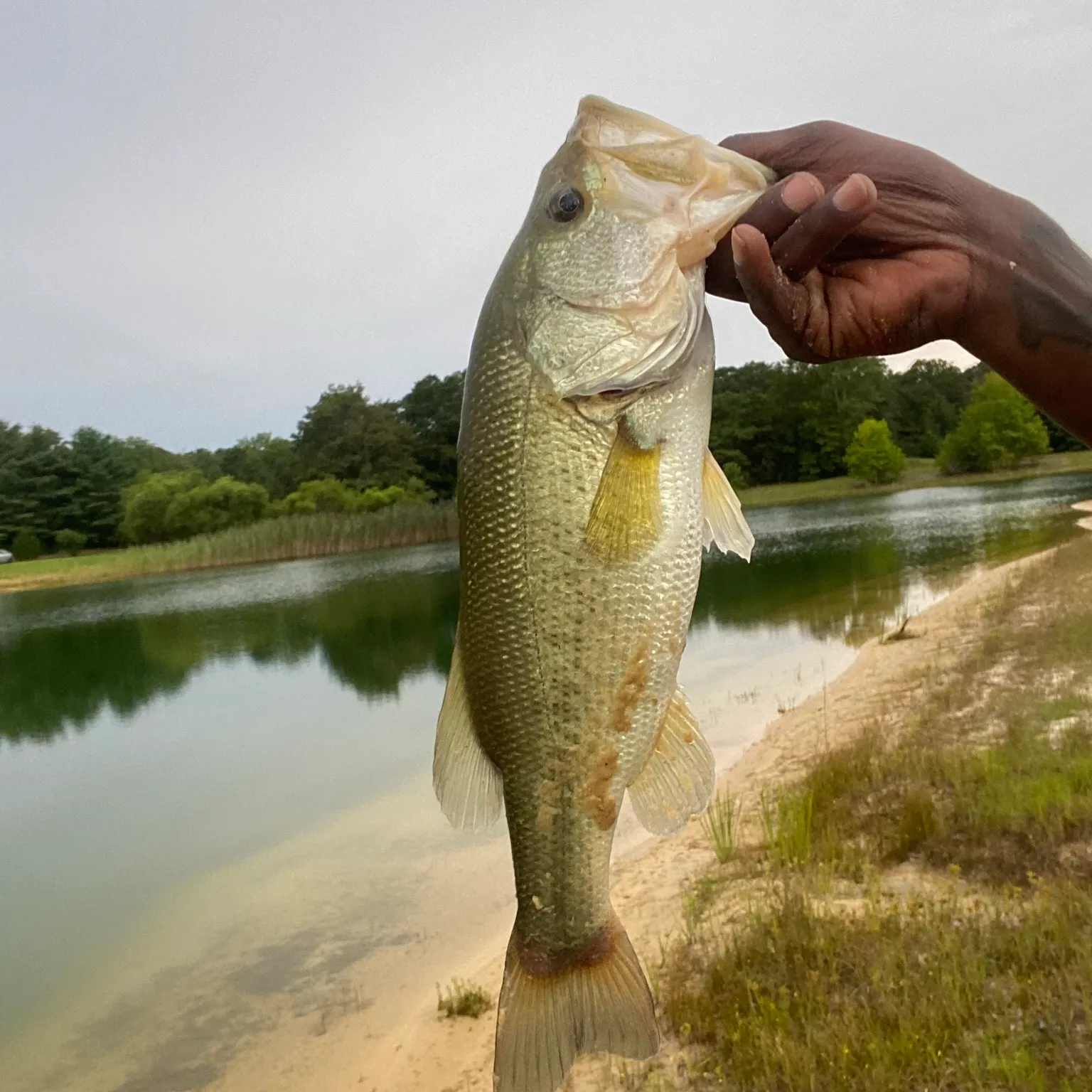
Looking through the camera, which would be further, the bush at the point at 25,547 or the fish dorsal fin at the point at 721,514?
the bush at the point at 25,547

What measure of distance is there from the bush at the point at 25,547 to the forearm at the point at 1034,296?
7334cm

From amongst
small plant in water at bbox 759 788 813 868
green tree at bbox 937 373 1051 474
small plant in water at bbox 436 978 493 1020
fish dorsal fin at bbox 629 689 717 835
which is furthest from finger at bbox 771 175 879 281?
green tree at bbox 937 373 1051 474

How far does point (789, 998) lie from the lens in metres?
4.25

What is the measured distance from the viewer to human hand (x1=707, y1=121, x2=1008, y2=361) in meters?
2.24

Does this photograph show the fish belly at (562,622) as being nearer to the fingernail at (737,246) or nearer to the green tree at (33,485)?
the fingernail at (737,246)

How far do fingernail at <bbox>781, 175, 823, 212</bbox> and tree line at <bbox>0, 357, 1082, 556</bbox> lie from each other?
58.4 meters

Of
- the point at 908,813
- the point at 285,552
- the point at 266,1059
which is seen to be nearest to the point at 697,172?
the point at 908,813

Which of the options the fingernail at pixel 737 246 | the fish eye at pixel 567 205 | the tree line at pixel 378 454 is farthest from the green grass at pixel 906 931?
the tree line at pixel 378 454

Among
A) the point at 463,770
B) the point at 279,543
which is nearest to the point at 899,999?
the point at 463,770

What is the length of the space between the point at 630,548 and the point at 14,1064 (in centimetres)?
767

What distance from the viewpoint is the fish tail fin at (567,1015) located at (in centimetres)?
207

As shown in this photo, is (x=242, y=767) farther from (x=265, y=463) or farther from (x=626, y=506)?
(x=265, y=463)

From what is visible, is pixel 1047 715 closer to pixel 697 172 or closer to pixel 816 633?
pixel 697 172

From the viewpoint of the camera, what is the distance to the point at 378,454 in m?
69.7
